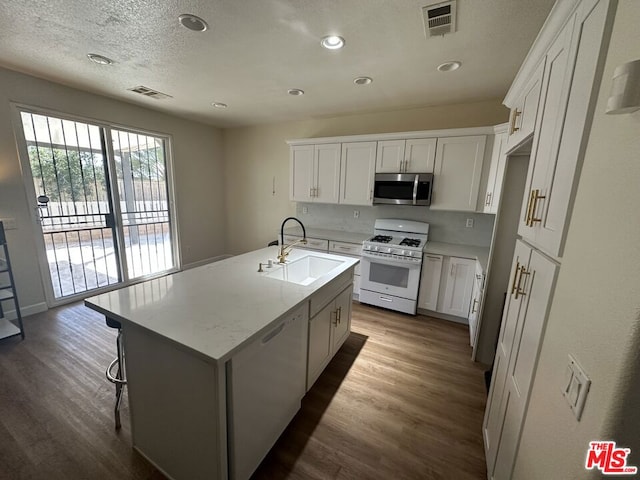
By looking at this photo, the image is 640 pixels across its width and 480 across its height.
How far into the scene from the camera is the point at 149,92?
3.17m

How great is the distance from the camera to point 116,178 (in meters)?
3.63

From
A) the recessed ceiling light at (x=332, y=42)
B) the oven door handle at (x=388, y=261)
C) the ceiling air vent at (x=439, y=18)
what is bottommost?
the oven door handle at (x=388, y=261)

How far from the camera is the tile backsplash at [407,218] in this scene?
11.0 ft

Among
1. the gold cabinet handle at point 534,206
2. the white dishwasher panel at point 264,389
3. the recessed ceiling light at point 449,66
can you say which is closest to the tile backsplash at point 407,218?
the recessed ceiling light at point 449,66

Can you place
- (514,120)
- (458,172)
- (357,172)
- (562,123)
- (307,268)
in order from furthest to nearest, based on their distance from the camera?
(357,172)
(458,172)
(307,268)
(514,120)
(562,123)

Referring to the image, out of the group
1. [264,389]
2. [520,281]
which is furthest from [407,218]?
[264,389]

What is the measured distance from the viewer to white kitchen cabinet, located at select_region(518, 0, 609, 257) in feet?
2.57

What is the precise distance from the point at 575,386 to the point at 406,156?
120 inches

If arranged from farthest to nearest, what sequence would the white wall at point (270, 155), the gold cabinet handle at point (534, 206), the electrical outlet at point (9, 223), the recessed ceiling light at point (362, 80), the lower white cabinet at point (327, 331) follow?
the white wall at point (270, 155)
the electrical outlet at point (9, 223)
the recessed ceiling light at point (362, 80)
the lower white cabinet at point (327, 331)
the gold cabinet handle at point (534, 206)

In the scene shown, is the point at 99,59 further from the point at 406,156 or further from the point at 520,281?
the point at 520,281

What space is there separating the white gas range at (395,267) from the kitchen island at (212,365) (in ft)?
5.50

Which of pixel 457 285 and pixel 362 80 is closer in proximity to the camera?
pixel 362 80

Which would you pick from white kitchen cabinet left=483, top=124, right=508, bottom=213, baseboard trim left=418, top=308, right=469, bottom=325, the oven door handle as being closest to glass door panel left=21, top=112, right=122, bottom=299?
the oven door handle

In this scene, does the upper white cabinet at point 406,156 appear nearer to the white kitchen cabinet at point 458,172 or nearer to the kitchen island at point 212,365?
the white kitchen cabinet at point 458,172
